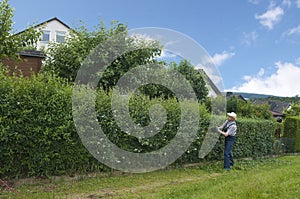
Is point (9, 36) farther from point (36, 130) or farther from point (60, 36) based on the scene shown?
point (60, 36)

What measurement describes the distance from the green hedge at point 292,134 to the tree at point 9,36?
1205 cm

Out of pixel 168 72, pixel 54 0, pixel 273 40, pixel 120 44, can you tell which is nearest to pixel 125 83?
pixel 120 44

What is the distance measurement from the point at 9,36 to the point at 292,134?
44.2 feet

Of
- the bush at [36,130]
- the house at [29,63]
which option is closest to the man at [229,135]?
the bush at [36,130]

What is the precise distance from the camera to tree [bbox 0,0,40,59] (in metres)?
7.07

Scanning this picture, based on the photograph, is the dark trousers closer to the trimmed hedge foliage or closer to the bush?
the trimmed hedge foliage

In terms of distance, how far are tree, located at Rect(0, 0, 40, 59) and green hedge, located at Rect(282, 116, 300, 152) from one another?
12049 mm

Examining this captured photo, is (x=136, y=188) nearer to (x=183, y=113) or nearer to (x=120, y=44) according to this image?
(x=183, y=113)

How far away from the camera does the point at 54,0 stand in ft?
33.7

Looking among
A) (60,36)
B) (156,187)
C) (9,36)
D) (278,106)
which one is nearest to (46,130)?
(156,187)

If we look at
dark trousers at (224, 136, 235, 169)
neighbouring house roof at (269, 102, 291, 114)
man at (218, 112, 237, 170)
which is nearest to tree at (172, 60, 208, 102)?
man at (218, 112, 237, 170)

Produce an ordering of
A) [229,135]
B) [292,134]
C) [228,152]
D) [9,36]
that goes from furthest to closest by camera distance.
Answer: [292,134]
[229,135]
[228,152]
[9,36]

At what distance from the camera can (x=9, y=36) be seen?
728cm

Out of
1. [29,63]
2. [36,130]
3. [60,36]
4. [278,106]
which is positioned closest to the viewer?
[36,130]
